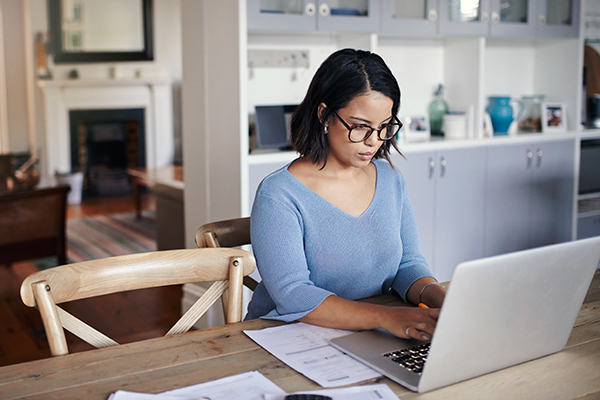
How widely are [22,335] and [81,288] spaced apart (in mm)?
2189

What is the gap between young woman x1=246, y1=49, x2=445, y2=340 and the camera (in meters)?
1.30

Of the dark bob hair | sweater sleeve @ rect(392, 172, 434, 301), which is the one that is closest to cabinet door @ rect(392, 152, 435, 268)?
sweater sleeve @ rect(392, 172, 434, 301)

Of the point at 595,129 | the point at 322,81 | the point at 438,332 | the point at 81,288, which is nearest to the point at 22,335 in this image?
the point at 81,288

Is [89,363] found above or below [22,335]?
above

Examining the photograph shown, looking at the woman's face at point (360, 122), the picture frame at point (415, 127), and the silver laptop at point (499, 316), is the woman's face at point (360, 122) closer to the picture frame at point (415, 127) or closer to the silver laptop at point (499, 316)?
the silver laptop at point (499, 316)

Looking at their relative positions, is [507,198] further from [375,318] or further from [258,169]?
[375,318]

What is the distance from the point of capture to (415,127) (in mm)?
3469

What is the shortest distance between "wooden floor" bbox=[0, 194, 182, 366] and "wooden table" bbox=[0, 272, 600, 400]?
188 cm

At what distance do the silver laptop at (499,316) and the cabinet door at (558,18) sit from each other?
9.98 feet

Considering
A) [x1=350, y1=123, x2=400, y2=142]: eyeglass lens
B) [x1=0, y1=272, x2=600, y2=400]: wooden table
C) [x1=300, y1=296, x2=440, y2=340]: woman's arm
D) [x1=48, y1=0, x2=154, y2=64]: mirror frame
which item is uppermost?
[x1=48, y1=0, x2=154, y2=64]: mirror frame

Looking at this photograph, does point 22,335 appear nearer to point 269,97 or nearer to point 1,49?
point 269,97

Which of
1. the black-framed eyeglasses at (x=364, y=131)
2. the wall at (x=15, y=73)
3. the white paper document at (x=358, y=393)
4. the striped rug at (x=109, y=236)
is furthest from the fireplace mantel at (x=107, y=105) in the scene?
the white paper document at (x=358, y=393)

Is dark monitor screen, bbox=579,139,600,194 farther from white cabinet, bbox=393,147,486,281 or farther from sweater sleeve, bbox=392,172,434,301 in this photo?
sweater sleeve, bbox=392,172,434,301

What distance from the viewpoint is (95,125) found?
7.26 m
